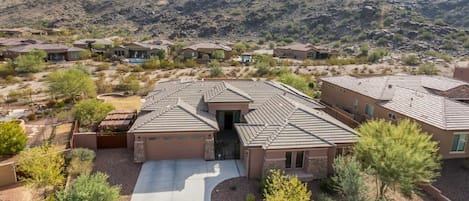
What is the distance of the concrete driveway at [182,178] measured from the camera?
53.8 feet

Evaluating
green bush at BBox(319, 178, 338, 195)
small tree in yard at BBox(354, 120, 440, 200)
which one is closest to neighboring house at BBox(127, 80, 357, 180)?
green bush at BBox(319, 178, 338, 195)

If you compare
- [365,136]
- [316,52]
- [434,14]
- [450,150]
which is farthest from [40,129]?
[434,14]

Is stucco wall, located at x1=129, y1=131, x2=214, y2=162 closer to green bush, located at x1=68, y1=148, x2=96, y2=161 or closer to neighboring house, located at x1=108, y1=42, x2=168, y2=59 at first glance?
green bush, located at x1=68, y1=148, x2=96, y2=161

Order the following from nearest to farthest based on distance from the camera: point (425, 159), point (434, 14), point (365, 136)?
1. point (425, 159)
2. point (365, 136)
3. point (434, 14)

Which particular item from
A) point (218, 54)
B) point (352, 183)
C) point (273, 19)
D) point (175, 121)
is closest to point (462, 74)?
point (352, 183)

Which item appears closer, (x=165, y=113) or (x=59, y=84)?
(x=165, y=113)

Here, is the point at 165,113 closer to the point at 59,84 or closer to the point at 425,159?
the point at 425,159

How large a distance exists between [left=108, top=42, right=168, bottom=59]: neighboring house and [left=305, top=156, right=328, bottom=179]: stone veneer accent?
59286 mm

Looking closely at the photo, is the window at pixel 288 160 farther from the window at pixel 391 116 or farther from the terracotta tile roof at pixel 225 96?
the window at pixel 391 116

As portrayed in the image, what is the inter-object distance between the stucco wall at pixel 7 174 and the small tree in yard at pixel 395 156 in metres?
19.4

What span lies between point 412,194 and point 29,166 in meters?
21.1

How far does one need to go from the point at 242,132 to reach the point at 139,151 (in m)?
6.76

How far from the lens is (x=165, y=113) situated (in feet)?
69.5

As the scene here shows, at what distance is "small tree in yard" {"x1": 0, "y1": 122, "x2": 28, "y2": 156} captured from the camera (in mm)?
19797
